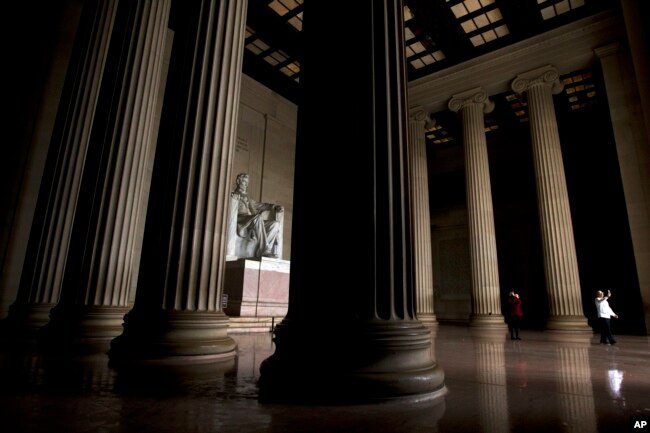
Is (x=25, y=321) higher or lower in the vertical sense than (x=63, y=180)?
lower

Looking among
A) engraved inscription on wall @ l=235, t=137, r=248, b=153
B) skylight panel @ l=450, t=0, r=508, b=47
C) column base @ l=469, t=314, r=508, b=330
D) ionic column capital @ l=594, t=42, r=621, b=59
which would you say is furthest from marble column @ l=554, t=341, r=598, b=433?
engraved inscription on wall @ l=235, t=137, r=248, b=153

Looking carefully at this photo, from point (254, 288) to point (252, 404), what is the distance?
7.36 metres

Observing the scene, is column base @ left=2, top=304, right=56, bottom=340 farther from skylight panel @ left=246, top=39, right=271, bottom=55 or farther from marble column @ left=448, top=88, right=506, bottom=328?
skylight panel @ left=246, top=39, right=271, bottom=55

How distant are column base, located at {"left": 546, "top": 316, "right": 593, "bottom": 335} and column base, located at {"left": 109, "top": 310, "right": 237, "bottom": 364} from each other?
12063mm

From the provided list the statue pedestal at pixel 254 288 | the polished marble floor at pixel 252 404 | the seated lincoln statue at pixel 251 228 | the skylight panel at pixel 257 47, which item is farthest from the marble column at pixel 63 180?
the skylight panel at pixel 257 47

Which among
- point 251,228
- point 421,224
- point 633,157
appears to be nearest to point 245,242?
point 251,228

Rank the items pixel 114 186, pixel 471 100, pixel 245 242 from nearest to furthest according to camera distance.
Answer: pixel 114 186
pixel 245 242
pixel 471 100

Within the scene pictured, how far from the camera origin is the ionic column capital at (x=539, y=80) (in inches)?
594

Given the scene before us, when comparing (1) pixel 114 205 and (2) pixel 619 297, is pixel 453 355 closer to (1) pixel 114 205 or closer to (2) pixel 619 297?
(1) pixel 114 205

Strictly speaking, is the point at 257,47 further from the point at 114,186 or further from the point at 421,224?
the point at 114,186

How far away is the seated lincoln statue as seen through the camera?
10.9 m

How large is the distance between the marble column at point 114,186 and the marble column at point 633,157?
14439 millimetres

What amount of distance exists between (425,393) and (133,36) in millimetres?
7067

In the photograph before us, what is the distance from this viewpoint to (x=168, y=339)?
413 centimetres
